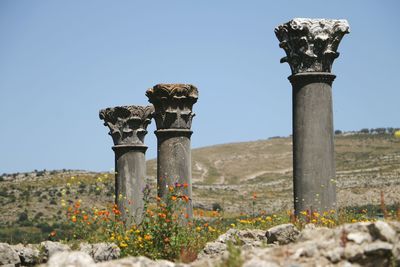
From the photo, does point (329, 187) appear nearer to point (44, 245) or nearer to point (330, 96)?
point (330, 96)

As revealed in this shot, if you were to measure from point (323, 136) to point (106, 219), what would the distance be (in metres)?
3.96

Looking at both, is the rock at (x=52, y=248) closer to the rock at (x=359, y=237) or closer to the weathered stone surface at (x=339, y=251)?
the weathered stone surface at (x=339, y=251)

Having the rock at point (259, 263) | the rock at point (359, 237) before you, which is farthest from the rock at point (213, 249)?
Result: the rock at point (259, 263)

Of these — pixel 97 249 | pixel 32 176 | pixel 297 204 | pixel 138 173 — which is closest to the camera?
pixel 97 249

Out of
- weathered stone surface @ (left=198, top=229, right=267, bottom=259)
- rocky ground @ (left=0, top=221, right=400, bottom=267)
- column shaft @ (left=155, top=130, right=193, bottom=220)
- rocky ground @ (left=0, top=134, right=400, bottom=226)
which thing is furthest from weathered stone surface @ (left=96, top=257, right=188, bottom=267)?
column shaft @ (left=155, top=130, right=193, bottom=220)

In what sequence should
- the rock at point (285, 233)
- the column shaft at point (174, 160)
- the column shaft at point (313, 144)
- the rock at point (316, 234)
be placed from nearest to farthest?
the rock at point (316, 234)
the rock at point (285, 233)
the column shaft at point (313, 144)
the column shaft at point (174, 160)

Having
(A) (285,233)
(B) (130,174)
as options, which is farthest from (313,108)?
(B) (130,174)

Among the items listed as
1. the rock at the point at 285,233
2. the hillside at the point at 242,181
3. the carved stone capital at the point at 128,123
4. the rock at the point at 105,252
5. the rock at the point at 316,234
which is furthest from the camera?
the hillside at the point at 242,181

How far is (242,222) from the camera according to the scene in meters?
12.6

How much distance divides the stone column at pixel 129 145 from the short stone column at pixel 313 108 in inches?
288

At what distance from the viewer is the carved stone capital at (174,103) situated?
49.2ft

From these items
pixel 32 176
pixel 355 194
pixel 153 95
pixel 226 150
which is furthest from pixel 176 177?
pixel 226 150

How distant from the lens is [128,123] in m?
18.8

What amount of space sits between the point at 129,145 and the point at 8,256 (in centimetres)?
706
